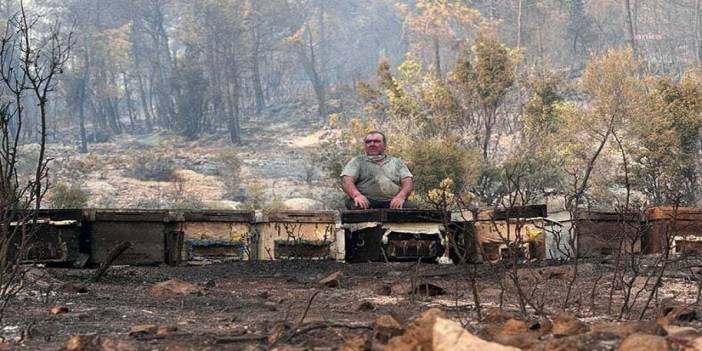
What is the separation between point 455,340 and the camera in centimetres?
398

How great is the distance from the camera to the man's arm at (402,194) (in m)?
13.1

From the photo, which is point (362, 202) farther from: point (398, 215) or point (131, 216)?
point (131, 216)

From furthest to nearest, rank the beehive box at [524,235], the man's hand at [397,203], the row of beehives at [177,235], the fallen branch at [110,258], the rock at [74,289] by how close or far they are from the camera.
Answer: the man's hand at [397,203]
the beehive box at [524,235]
the row of beehives at [177,235]
the fallen branch at [110,258]
the rock at [74,289]

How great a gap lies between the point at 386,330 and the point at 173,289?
4.40 metres

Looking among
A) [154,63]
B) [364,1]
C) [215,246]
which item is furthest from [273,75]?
[215,246]

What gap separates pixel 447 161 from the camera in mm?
30125

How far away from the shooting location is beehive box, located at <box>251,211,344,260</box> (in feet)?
42.7

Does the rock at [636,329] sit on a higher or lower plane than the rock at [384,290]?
higher

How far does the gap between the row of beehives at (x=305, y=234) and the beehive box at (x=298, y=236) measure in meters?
0.01

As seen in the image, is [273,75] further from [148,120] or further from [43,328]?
[43,328]

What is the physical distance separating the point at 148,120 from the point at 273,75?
12229mm

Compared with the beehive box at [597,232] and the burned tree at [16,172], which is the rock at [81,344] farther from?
the beehive box at [597,232]

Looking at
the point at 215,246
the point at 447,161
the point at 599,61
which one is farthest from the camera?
the point at 599,61

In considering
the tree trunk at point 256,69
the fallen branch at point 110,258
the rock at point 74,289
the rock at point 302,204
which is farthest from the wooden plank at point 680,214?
the tree trunk at point 256,69
